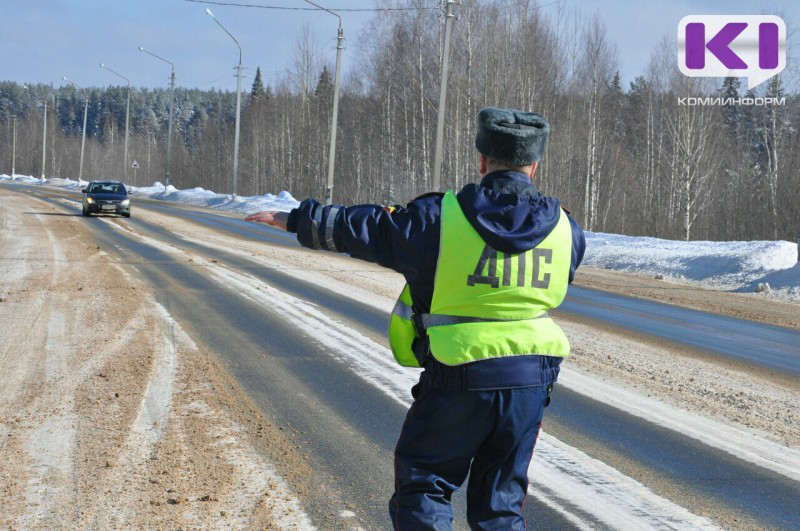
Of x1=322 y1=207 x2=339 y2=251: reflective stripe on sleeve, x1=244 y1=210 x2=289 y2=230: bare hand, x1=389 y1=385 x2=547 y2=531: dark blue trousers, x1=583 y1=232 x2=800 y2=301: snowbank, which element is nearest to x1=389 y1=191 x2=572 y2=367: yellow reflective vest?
x1=389 y1=385 x2=547 y2=531: dark blue trousers

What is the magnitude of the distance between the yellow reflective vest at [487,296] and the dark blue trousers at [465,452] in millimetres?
131

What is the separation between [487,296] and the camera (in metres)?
2.76

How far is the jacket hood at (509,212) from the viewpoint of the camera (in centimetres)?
271

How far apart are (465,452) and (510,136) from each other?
975 mm

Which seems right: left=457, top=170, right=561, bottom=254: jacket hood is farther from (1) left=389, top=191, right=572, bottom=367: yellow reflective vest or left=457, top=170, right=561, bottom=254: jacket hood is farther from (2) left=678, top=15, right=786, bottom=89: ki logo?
(2) left=678, top=15, right=786, bottom=89: ki logo

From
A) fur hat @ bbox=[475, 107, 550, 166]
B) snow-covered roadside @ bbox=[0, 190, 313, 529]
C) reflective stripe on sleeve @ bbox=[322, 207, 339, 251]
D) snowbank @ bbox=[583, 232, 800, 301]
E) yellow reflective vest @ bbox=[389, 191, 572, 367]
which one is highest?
fur hat @ bbox=[475, 107, 550, 166]

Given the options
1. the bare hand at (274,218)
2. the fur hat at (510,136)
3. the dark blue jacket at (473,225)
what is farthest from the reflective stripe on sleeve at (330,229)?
the fur hat at (510,136)

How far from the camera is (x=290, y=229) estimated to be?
3.08 metres

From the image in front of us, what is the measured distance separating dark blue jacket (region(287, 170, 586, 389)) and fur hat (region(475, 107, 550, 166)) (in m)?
0.06

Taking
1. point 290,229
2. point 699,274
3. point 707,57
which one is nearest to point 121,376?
point 290,229

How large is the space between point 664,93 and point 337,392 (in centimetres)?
4085

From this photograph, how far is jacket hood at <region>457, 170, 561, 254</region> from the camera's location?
8.90 ft

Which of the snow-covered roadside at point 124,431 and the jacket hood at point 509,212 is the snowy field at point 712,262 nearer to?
the snow-covered roadside at point 124,431

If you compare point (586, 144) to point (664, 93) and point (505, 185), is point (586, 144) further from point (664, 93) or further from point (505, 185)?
point (505, 185)
